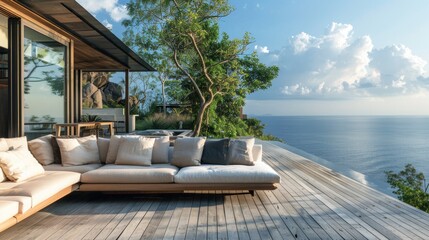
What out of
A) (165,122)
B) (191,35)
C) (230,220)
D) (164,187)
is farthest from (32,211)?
(165,122)

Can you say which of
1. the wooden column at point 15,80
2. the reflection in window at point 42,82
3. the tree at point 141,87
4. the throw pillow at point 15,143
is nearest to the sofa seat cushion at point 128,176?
the throw pillow at point 15,143

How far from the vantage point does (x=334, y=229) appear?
3.24 metres

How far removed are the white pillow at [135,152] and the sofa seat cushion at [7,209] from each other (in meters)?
1.80

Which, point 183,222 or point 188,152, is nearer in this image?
point 183,222

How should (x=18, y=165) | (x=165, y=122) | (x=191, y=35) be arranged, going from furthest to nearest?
(x=165, y=122) → (x=191, y=35) → (x=18, y=165)

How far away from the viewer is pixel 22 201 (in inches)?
117

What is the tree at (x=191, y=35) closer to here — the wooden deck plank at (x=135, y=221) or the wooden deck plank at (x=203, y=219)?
the wooden deck plank at (x=203, y=219)

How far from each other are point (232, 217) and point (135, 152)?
5.73ft

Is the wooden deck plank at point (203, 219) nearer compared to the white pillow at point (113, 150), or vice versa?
the wooden deck plank at point (203, 219)

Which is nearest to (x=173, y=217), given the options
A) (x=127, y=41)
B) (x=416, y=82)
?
(x=127, y=41)

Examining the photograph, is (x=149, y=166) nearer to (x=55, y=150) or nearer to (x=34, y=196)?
(x=55, y=150)

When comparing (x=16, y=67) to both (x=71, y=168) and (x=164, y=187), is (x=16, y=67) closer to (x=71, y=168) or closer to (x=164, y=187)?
(x=71, y=168)

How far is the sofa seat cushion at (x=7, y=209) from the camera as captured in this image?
2.69 meters

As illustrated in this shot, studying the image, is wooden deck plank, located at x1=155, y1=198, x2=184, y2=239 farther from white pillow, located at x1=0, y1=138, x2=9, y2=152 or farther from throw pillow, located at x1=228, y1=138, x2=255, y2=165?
white pillow, located at x1=0, y1=138, x2=9, y2=152
